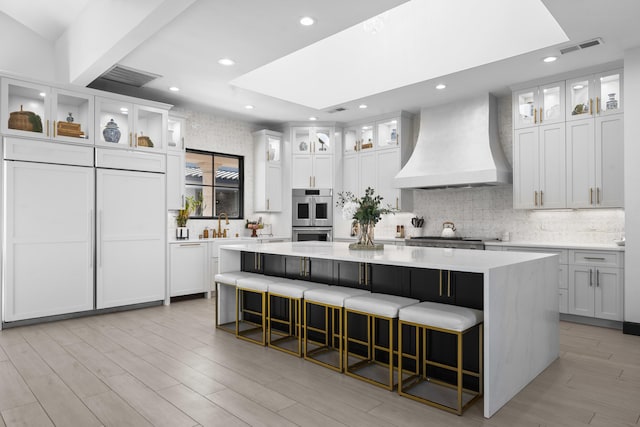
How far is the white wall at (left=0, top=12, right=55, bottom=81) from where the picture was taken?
4.39m

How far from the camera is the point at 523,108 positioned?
528 centimetres

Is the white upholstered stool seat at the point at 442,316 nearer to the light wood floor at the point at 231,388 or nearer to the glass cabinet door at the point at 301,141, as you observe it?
the light wood floor at the point at 231,388

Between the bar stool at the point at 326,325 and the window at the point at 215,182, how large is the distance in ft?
11.4

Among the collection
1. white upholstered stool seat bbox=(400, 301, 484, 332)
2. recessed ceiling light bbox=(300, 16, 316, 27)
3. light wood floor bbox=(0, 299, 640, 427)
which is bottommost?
light wood floor bbox=(0, 299, 640, 427)

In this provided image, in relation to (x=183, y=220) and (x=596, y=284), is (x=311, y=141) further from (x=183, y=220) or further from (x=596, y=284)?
(x=596, y=284)

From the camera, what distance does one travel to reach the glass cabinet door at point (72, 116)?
470 centimetres

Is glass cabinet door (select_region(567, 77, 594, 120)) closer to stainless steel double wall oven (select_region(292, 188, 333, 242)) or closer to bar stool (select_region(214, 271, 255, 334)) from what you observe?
stainless steel double wall oven (select_region(292, 188, 333, 242))

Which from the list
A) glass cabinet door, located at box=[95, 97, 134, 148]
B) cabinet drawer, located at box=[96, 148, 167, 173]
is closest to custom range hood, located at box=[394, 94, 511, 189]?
cabinet drawer, located at box=[96, 148, 167, 173]

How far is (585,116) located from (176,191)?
5.22m

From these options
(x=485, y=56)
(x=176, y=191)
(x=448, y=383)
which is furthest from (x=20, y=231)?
(x=485, y=56)

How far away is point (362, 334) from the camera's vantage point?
3.53 meters

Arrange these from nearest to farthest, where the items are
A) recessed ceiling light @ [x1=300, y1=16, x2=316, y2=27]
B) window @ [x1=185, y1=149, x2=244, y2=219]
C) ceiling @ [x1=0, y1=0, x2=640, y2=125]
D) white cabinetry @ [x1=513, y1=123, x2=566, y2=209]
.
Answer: ceiling @ [x1=0, y1=0, x2=640, y2=125] → recessed ceiling light @ [x1=300, y1=16, x2=316, y2=27] → white cabinetry @ [x1=513, y1=123, x2=566, y2=209] → window @ [x1=185, y1=149, x2=244, y2=219]

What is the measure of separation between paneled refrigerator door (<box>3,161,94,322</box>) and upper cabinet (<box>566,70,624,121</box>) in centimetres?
570

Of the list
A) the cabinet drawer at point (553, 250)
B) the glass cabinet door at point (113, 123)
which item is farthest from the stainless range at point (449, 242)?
the glass cabinet door at point (113, 123)
